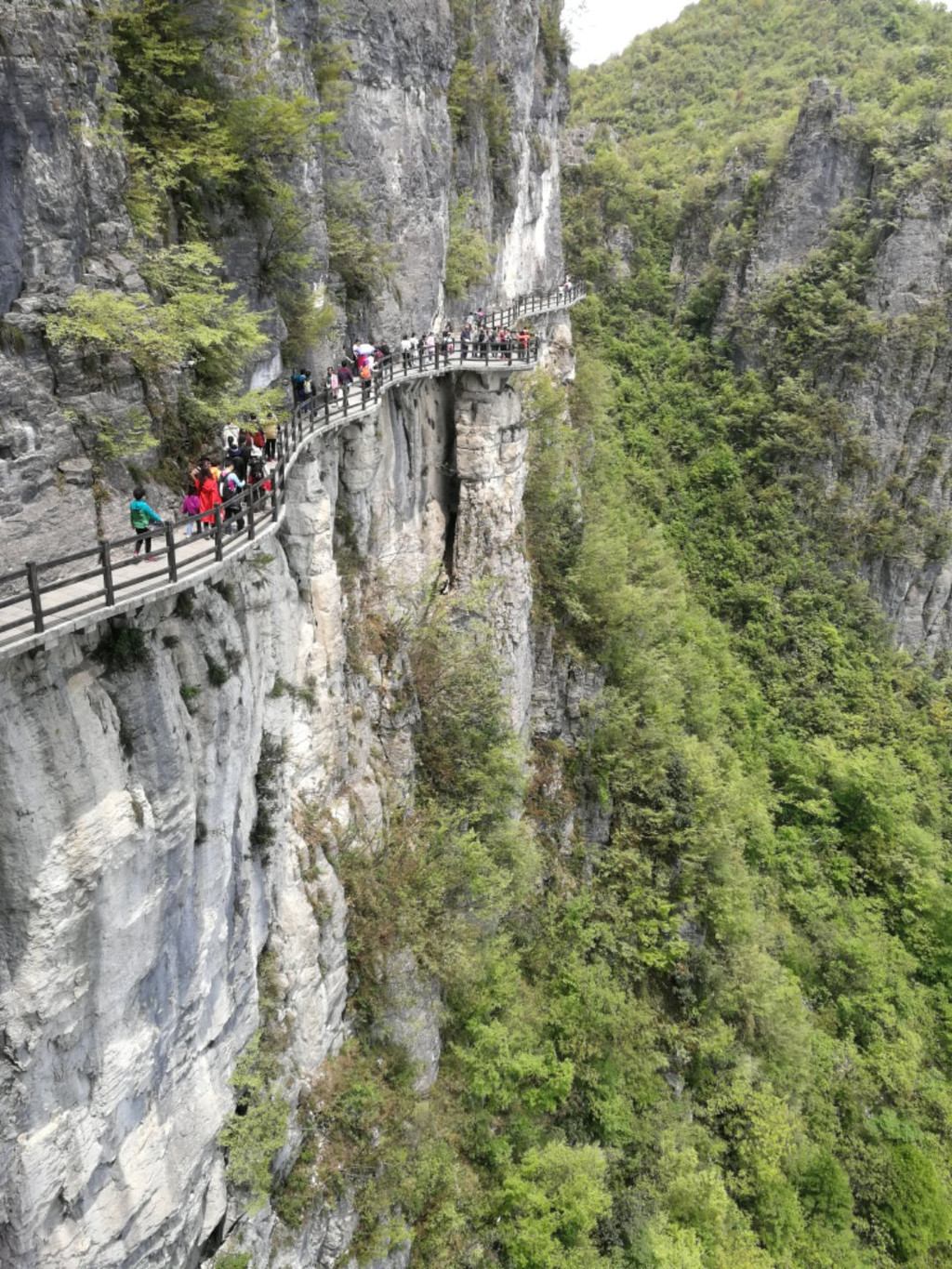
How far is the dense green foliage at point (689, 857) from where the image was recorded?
17766mm

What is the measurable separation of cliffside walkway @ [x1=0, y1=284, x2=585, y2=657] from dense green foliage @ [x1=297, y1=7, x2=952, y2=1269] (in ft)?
19.8

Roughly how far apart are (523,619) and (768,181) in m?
42.7

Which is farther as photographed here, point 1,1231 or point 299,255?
point 299,255

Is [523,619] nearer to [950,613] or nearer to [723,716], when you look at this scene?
[723,716]

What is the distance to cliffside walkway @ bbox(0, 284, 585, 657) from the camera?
7.74 meters

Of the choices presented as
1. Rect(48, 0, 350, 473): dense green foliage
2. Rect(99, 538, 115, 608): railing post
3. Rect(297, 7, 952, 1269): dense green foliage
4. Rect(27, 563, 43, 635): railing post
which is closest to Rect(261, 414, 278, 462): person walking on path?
Rect(48, 0, 350, 473): dense green foliage

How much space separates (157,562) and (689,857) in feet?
67.8

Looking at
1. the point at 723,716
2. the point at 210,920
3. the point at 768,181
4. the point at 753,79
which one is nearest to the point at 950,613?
the point at 723,716

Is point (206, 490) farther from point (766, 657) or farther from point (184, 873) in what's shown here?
point (766, 657)

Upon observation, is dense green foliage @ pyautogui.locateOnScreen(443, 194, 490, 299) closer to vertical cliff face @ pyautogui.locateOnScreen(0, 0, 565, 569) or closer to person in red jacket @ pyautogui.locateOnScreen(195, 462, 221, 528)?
vertical cliff face @ pyautogui.locateOnScreen(0, 0, 565, 569)

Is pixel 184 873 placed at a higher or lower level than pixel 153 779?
lower

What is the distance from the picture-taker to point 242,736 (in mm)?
11953

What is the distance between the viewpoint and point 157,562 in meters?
10.3

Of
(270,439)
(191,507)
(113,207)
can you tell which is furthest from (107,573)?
(113,207)
